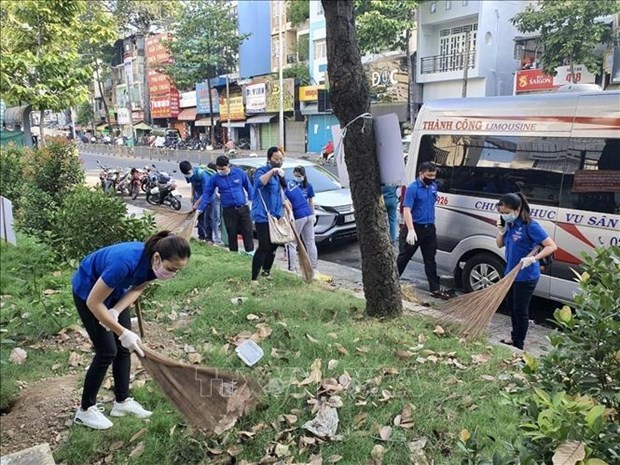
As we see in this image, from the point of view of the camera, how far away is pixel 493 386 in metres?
3.46

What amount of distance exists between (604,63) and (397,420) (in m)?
17.4

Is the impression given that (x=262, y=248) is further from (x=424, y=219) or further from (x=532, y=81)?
(x=532, y=81)

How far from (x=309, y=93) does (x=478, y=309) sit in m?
29.4

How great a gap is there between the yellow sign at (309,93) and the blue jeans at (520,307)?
27804mm

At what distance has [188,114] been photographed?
160ft

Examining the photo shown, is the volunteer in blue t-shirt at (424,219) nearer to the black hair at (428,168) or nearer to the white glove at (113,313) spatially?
the black hair at (428,168)

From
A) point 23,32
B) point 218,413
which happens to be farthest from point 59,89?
point 218,413

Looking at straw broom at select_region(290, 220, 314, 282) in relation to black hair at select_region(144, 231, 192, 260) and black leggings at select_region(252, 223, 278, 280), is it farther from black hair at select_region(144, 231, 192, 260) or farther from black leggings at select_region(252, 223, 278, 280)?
black hair at select_region(144, 231, 192, 260)

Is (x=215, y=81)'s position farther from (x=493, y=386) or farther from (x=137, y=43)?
(x=493, y=386)

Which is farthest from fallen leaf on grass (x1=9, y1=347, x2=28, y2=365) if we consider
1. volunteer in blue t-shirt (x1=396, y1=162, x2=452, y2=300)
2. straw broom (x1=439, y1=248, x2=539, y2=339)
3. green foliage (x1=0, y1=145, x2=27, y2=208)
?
green foliage (x1=0, y1=145, x2=27, y2=208)

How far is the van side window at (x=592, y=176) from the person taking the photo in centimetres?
505

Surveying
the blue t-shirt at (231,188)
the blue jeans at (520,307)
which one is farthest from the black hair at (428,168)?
the blue t-shirt at (231,188)

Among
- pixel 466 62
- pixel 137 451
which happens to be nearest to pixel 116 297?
pixel 137 451

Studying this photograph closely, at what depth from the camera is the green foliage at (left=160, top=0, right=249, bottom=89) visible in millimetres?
35312
